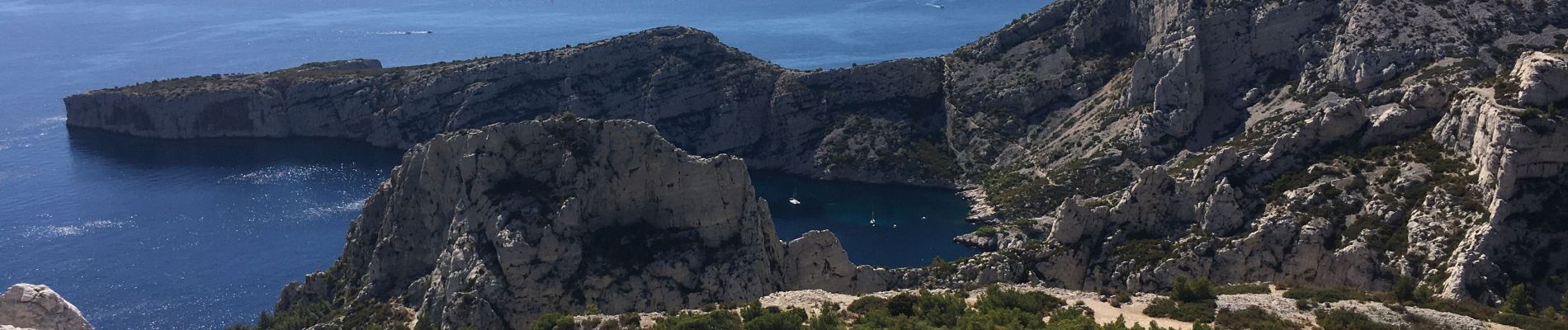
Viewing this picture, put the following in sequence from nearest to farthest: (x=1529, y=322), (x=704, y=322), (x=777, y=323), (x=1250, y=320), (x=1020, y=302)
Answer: (x=1529, y=322), (x=1250, y=320), (x=777, y=323), (x=704, y=322), (x=1020, y=302)

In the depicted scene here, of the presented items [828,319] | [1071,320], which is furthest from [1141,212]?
[828,319]

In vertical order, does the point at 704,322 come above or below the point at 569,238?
below

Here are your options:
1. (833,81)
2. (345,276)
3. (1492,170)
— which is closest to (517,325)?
(345,276)

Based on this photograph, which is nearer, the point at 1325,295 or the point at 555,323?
the point at 1325,295

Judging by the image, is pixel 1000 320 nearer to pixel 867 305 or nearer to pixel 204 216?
pixel 867 305

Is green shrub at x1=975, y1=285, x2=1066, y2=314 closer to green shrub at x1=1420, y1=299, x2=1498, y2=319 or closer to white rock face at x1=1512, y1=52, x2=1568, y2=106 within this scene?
green shrub at x1=1420, y1=299, x2=1498, y2=319

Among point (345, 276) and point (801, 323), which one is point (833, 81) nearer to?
point (345, 276)
